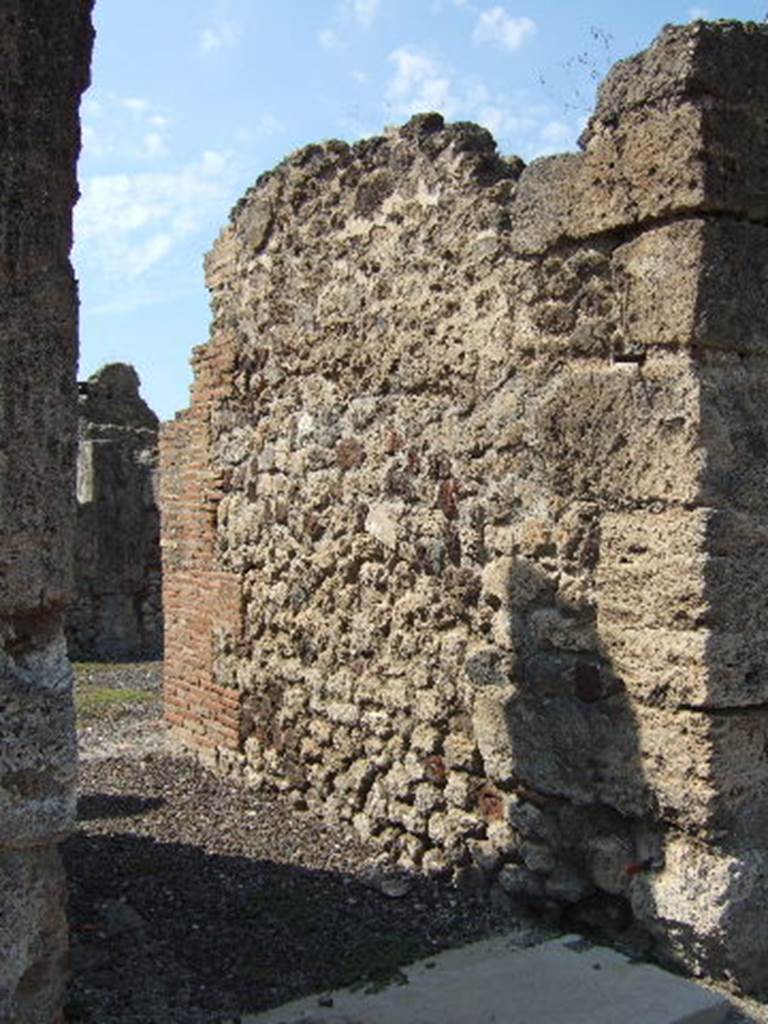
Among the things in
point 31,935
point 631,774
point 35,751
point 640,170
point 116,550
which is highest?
point 640,170

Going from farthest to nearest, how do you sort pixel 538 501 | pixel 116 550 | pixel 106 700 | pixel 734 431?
pixel 116 550 → pixel 106 700 → pixel 538 501 → pixel 734 431

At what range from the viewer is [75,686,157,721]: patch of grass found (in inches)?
360

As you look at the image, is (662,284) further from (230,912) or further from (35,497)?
(230,912)

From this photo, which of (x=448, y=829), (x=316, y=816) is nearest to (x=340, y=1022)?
(x=448, y=829)

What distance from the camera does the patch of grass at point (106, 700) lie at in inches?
360

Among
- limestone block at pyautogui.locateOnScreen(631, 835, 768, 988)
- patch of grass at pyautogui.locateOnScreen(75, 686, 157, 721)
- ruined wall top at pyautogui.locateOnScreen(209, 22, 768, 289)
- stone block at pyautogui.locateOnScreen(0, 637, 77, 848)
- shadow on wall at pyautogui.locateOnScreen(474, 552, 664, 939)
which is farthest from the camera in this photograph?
patch of grass at pyautogui.locateOnScreen(75, 686, 157, 721)

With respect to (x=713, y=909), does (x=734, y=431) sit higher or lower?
higher

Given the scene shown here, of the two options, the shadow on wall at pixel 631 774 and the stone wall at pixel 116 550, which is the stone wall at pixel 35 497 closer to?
the shadow on wall at pixel 631 774

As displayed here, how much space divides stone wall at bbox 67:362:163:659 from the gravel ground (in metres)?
6.74

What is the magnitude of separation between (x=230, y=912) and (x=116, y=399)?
10440 millimetres

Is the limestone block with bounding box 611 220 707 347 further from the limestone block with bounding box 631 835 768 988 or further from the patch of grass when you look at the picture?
the patch of grass

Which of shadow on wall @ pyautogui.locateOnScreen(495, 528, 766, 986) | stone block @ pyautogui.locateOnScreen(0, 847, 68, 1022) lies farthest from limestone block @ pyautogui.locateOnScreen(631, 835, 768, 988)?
stone block @ pyautogui.locateOnScreen(0, 847, 68, 1022)

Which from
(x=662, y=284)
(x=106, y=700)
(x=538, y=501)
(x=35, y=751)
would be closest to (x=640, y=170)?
(x=662, y=284)

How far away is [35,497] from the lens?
289cm
